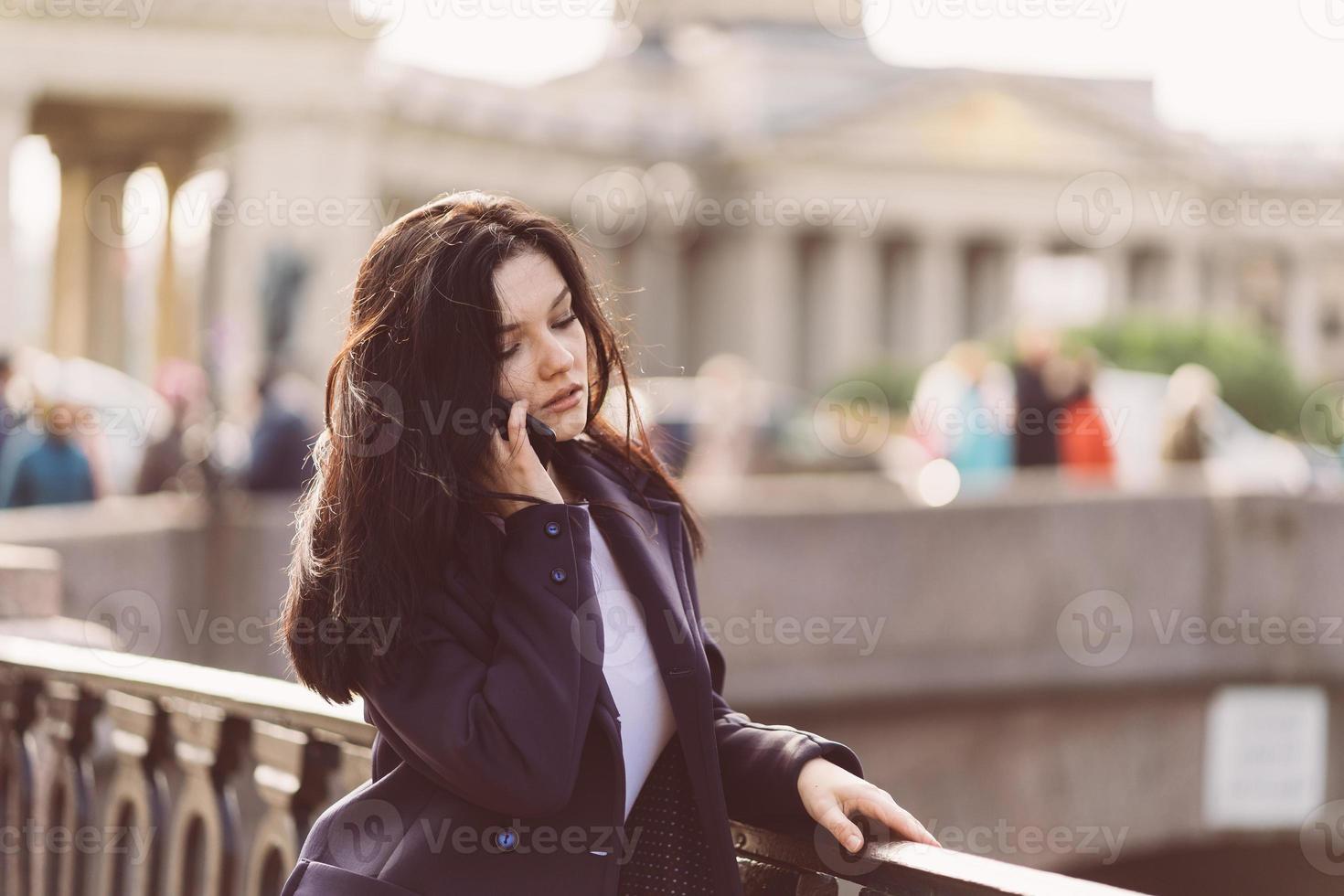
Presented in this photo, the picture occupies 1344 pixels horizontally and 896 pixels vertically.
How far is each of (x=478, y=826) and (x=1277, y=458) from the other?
14.5 m

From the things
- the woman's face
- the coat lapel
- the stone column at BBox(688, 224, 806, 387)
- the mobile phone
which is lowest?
the coat lapel

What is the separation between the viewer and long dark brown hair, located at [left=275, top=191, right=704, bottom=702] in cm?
229

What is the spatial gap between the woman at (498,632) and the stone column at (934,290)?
5649 cm

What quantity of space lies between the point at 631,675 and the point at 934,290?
189ft

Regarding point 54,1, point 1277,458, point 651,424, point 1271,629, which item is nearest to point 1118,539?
point 1271,629

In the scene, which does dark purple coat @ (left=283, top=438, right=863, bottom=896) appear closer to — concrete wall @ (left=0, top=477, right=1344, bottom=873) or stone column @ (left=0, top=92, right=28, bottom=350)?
concrete wall @ (left=0, top=477, right=1344, bottom=873)

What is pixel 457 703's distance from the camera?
2.22 meters

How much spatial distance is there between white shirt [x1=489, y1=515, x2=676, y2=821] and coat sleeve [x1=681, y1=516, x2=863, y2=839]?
9cm

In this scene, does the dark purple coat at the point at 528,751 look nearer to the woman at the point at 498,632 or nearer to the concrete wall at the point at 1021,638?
the woman at the point at 498,632

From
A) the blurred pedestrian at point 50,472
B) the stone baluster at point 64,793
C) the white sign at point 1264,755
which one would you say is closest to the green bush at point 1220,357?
the white sign at point 1264,755

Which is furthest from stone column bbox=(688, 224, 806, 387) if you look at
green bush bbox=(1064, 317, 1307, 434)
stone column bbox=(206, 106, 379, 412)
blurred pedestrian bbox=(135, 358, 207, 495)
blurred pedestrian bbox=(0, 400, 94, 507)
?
blurred pedestrian bbox=(0, 400, 94, 507)

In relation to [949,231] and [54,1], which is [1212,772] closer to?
[54,1]

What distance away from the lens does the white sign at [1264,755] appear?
11.6m

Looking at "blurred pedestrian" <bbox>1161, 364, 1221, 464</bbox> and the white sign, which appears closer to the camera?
the white sign
